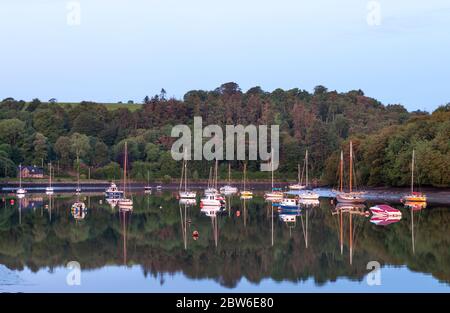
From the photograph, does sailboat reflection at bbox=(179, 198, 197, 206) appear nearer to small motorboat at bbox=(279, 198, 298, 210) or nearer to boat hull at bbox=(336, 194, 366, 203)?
boat hull at bbox=(336, 194, 366, 203)

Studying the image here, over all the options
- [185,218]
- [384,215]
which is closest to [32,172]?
[185,218]

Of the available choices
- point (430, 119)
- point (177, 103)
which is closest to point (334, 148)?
point (430, 119)

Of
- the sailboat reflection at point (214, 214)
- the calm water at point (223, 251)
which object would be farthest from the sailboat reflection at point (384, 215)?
the sailboat reflection at point (214, 214)

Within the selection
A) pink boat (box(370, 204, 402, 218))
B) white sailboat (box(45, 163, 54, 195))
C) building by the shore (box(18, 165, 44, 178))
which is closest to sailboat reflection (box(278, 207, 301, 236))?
pink boat (box(370, 204, 402, 218))

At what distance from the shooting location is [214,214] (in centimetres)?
6675

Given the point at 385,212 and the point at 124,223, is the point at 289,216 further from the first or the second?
the point at 124,223

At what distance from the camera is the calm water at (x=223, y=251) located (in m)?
31.3

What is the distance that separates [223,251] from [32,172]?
99592mm

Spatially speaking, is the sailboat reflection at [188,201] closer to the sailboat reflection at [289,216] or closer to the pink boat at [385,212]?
the sailboat reflection at [289,216]

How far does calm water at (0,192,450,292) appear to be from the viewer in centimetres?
3131

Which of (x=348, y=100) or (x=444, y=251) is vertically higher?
(x=348, y=100)
